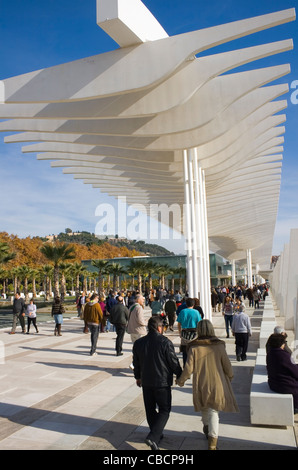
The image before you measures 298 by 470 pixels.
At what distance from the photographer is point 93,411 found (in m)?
5.91

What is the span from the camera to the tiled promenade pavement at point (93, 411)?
4.72m

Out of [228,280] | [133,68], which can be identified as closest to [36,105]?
[133,68]

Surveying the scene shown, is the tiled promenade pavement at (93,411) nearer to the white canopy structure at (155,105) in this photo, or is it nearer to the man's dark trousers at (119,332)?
the man's dark trousers at (119,332)

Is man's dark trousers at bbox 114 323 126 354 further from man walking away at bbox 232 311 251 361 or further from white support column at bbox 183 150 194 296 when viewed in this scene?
white support column at bbox 183 150 194 296

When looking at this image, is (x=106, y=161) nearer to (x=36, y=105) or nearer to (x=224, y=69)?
(x=36, y=105)

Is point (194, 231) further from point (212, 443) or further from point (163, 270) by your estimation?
point (163, 270)

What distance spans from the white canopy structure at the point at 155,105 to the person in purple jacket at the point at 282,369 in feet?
21.5

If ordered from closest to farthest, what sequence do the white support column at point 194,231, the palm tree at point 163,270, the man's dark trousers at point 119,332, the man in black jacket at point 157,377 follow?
the man in black jacket at point 157,377, the man's dark trousers at point 119,332, the white support column at point 194,231, the palm tree at point 163,270

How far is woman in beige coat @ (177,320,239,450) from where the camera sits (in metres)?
4.33

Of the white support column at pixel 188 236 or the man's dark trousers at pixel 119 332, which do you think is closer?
the man's dark trousers at pixel 119 332

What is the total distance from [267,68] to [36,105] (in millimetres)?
6726

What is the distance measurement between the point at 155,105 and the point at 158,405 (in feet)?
28.4

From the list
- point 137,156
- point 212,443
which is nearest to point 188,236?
point 137,156

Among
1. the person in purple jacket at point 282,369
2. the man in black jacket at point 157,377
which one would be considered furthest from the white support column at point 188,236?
the man in black jacket at point 157,377
